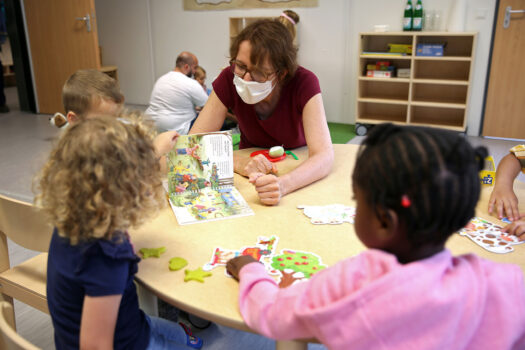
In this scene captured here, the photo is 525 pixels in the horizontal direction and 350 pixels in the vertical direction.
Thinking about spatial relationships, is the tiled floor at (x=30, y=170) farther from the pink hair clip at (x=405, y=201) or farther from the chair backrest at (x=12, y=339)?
the pink hair clip at (x=405, y=201)

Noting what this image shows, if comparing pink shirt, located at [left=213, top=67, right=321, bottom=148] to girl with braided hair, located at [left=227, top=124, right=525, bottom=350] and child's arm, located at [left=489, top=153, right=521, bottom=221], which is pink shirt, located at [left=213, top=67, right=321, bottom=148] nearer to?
child's arm, located at [left=489, top=153, right=521, bottom=221]

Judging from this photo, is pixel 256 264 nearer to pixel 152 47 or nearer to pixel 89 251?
pixel 89 251

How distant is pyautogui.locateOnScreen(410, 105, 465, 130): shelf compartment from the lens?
14.8 feet

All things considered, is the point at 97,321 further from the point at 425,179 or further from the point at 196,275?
the point at 425,179

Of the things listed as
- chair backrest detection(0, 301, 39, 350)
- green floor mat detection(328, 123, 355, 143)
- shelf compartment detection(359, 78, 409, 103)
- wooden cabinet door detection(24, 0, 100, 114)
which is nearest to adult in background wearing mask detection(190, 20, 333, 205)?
chair backrest detection(0, 301, 39, 350)

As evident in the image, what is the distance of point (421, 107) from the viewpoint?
15.3 feet

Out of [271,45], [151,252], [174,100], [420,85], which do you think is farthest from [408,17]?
[151,252]

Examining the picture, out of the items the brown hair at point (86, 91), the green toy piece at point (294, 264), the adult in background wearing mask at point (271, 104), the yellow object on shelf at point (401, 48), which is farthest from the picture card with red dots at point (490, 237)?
the yellow object on shelf at point (401, 48)

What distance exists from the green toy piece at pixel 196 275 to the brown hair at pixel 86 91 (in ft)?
2.89

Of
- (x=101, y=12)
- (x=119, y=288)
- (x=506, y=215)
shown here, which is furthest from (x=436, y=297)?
(x=101, y=12)

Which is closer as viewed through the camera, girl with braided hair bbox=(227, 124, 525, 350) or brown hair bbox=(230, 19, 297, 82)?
girl with braided hair bbox=(227, 124, 525, 350)

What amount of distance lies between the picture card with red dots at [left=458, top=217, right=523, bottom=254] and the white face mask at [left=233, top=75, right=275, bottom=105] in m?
0.85

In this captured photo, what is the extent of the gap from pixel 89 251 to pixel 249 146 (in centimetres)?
120

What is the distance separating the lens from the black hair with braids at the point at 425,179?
629 mm
